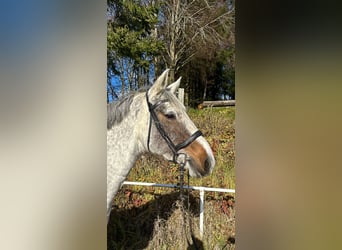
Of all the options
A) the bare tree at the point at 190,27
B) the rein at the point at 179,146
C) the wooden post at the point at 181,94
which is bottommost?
the rein at the point at 179,146

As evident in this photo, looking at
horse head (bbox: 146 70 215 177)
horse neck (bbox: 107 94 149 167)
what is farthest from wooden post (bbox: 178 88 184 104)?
horse neck (bbox: 107 94 149 167)

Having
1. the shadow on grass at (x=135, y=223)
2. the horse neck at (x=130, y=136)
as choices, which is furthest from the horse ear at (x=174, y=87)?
the shadow on grass at (x=135, y=223)

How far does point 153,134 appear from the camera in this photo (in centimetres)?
105

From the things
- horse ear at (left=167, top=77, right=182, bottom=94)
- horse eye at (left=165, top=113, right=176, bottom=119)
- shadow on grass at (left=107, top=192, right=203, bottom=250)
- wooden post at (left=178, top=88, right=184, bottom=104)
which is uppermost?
horse ear at (left=167, top=77, right=182, bottom=94)

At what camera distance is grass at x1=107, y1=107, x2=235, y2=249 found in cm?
95

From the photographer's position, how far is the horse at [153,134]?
0.99 meters

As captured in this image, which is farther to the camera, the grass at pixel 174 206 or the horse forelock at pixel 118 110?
the horse forelock at pixel 118 110

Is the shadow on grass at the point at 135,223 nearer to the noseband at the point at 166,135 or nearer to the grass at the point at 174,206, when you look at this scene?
the grass at the point at 174,206

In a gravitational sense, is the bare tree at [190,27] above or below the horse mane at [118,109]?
above

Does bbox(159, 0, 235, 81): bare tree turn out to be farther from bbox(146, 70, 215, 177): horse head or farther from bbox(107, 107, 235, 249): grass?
bbox(107, 107, 235, 249): grass

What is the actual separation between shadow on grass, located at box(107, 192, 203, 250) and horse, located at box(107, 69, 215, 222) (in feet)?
0.16
